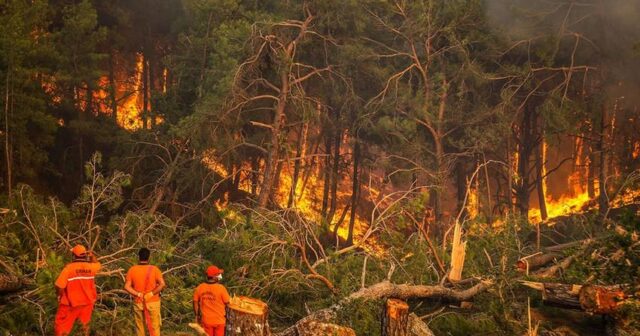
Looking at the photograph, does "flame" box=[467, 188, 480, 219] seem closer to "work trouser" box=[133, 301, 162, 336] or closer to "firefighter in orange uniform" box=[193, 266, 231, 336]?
"firefighter in orange uniform" box=[193, 266, 231, 336]

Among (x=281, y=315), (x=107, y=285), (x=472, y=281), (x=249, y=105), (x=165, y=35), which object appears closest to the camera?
(x=107, y=285)

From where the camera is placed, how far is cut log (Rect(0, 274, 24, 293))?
7.71 metres

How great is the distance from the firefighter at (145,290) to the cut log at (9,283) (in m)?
2.29

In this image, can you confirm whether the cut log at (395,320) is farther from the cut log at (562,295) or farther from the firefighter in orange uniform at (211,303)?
the cut log at (562,295)

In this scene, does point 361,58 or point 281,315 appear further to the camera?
point 361,58

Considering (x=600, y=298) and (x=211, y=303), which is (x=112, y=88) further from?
(x=600, y=298)

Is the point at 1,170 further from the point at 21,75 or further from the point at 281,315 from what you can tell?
the point at 281,315

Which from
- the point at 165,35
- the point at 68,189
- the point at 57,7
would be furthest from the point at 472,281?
the point at 165,35

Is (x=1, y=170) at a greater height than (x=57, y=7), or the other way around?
(x=57, y=7)

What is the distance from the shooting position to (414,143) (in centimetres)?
2031

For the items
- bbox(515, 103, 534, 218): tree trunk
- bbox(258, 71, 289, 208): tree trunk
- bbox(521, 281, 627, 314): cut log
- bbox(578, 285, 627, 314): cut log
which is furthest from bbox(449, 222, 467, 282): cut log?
bbox(515, 103, 534, 218): tree trunk

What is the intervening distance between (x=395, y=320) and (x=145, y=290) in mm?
3127

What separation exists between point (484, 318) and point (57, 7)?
2004 centimetres

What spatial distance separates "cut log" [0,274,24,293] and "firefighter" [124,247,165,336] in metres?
2.29
